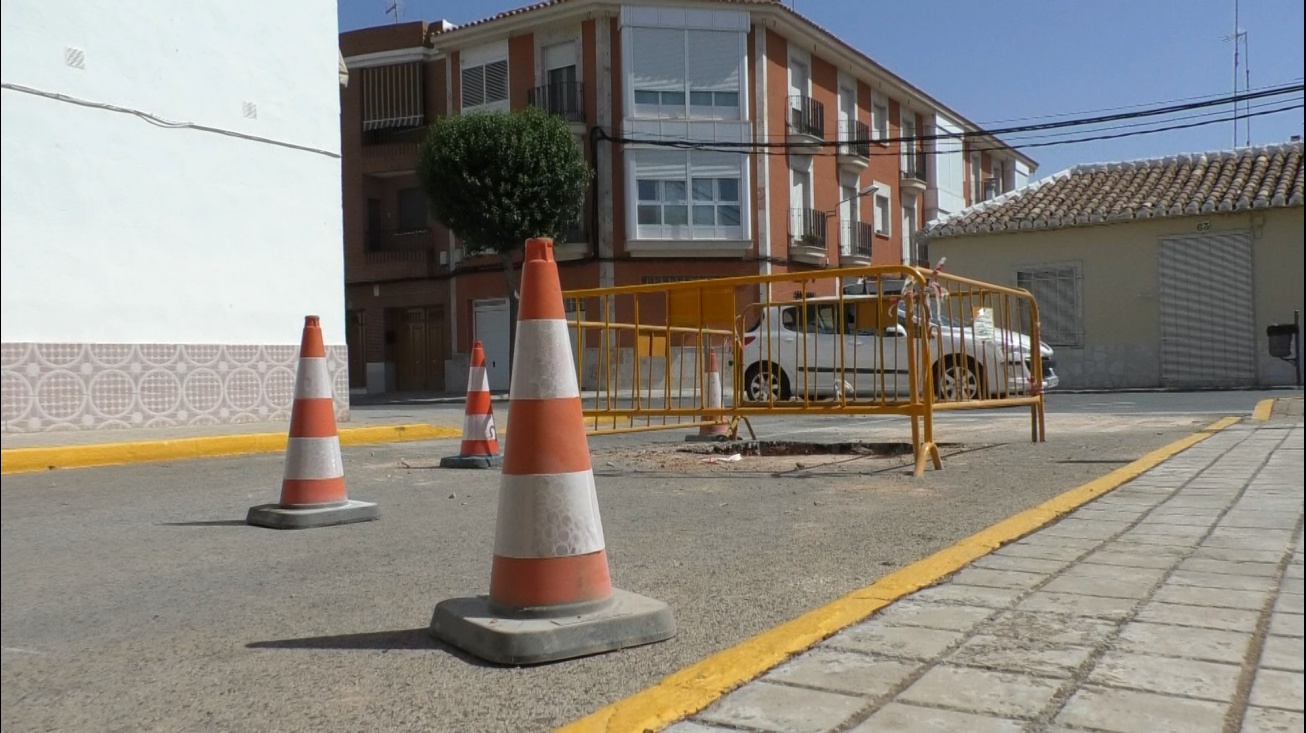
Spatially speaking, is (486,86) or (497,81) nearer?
(497,81)

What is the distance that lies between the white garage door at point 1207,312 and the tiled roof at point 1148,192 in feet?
2.57

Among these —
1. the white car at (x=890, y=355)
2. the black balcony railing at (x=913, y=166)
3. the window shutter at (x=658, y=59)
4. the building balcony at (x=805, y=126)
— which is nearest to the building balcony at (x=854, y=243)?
the building balcony at (x=805, y=126)

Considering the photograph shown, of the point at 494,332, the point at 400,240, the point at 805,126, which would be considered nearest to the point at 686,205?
the point at 805,126

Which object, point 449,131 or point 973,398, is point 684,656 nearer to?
point 973,398

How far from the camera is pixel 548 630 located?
2895 mm

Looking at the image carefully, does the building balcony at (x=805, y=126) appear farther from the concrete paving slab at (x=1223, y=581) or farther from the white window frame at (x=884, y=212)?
the concrete paving slab at (x=1223, y=581)

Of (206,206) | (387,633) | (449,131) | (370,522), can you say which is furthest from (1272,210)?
(206,206)

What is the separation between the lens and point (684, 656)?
294cm

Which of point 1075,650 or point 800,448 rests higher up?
point 800,448

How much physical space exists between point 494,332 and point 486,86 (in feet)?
23.1

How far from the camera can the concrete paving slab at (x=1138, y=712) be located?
2289 mm

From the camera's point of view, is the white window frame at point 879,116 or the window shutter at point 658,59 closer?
the window shutter at point 658,59

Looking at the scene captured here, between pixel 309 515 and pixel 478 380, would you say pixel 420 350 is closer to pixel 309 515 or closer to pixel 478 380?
pixel 478 380

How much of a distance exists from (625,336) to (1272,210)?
1620 centimetres
